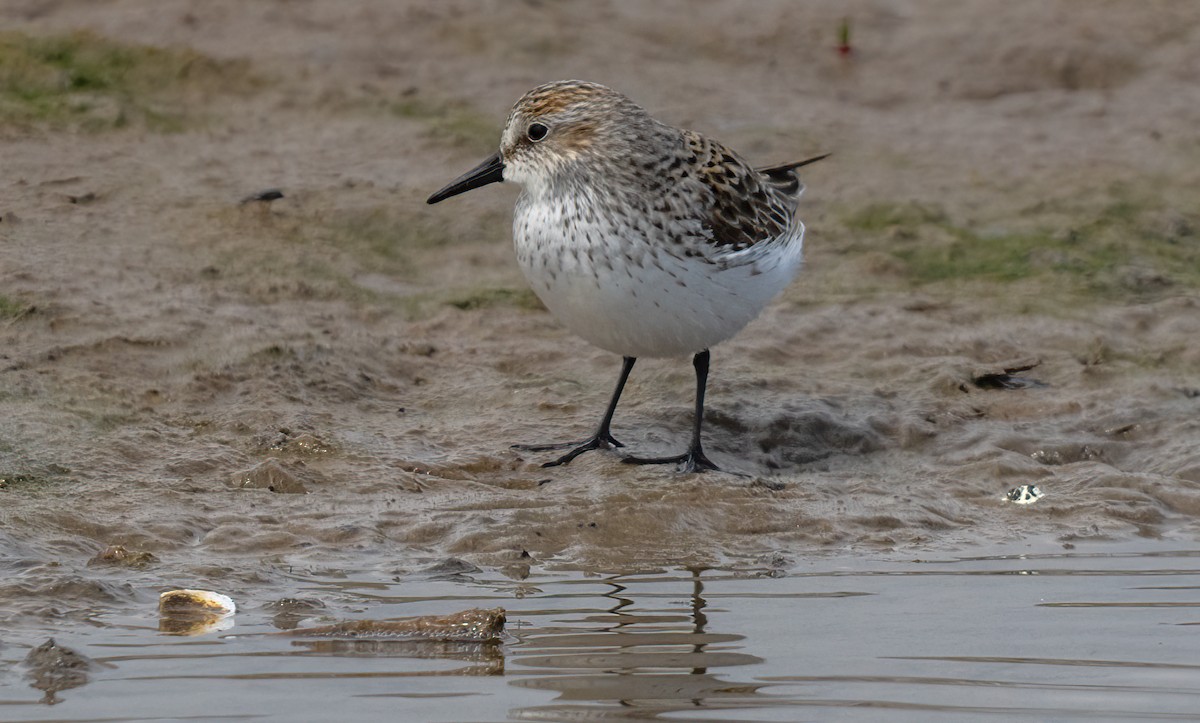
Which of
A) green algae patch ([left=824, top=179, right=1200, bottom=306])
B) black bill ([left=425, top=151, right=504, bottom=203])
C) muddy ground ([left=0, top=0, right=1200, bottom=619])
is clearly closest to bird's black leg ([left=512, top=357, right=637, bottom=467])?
muddy ground ([left=0, top=0, right=1200, bottom=619])

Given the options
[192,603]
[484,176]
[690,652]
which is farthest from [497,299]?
[690,652]

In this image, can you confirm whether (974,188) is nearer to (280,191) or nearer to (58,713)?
(280,191)

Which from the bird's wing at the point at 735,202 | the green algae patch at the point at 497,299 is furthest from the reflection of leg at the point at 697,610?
the green algae patch at the point at 497,299

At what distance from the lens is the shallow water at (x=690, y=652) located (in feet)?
13.0

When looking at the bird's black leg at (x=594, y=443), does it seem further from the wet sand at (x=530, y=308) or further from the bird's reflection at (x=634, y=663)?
the bird's reflection at (x=634, y=663)

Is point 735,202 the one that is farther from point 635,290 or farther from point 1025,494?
point 1025,494

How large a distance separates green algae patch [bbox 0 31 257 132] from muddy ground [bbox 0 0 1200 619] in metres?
0.02

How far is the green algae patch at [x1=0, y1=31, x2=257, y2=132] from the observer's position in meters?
8.77

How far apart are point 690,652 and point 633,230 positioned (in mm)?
1938

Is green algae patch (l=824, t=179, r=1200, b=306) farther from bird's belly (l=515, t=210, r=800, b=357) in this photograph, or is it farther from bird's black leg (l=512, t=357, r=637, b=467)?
bird's belly (l=515, t=210, r=800, b=357)

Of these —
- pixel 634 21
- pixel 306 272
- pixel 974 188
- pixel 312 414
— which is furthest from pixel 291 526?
pixel 634 21

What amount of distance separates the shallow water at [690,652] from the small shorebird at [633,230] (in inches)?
44.1

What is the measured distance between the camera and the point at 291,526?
215 inches

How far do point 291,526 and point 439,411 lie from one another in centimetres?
145
